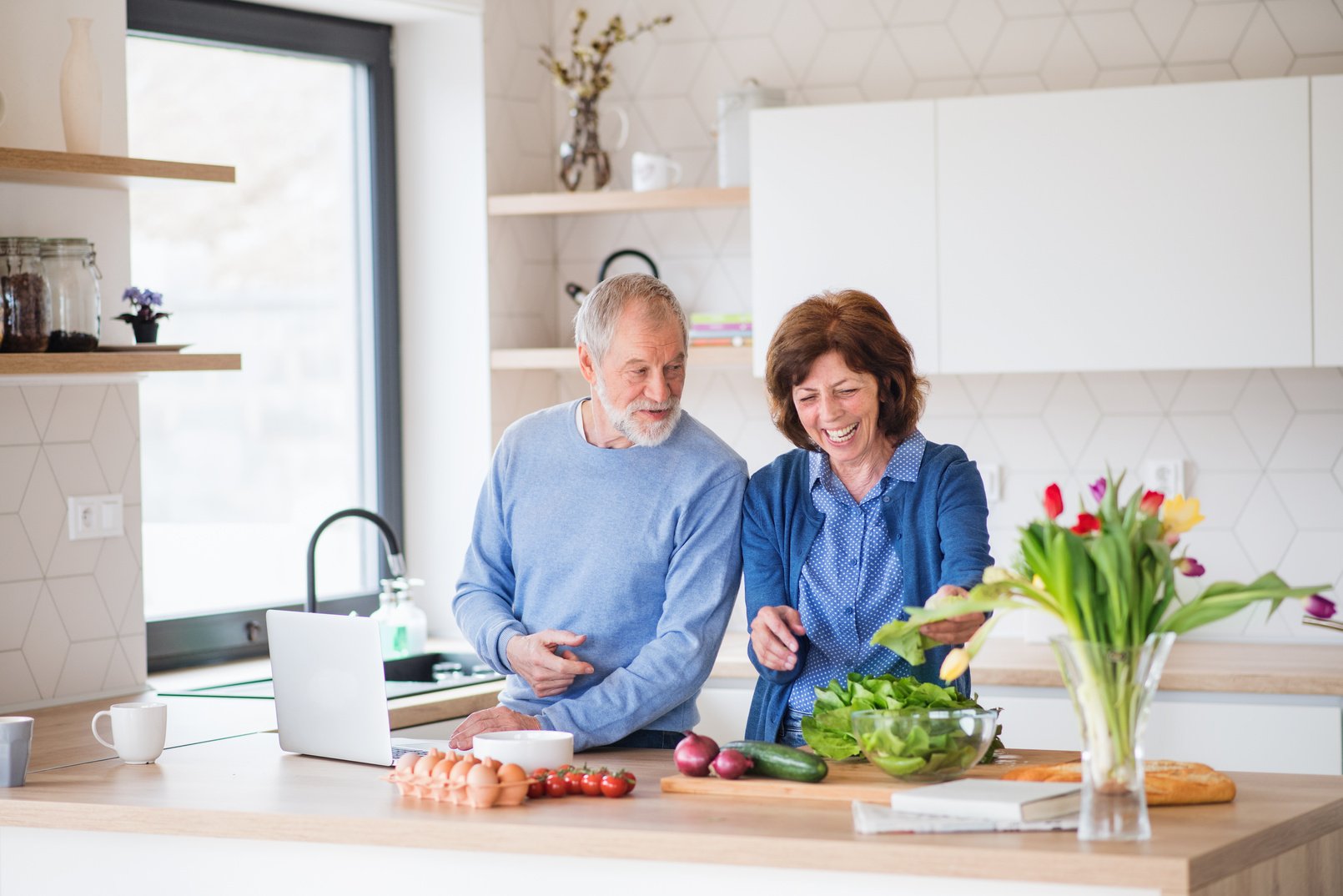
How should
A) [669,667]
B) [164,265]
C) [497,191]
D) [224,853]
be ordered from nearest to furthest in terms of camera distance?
[224,853]
[669,667]
[164,265]
[497,191]

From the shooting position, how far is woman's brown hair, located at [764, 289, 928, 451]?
8.15 ft

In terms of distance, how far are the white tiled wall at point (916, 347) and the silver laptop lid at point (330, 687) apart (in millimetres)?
1943

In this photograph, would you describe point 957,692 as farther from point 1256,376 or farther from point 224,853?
point 1256,376

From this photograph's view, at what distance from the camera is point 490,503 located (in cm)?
271

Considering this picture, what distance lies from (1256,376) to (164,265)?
2685 mm

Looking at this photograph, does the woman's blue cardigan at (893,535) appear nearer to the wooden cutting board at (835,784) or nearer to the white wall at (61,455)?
the wooden cutting board at (835,784)

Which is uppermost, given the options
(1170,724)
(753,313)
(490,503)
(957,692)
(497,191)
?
(497,191)

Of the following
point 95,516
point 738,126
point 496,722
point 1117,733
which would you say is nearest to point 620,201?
point 738,126

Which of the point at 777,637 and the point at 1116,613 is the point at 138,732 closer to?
the point at 777,637

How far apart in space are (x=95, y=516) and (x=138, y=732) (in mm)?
990

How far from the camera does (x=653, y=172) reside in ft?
13.9

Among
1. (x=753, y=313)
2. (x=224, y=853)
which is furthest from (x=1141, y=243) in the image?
(x=224, y=853)

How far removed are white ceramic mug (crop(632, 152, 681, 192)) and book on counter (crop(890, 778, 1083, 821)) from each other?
252 centimetres

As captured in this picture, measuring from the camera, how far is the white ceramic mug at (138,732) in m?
2.47
